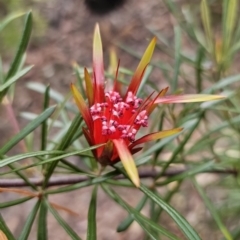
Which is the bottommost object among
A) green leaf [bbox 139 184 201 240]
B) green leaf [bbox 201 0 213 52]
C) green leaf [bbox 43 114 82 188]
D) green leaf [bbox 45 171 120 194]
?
green leaf [bbox 139 184 201 240]

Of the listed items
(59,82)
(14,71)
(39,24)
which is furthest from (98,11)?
(14,71)

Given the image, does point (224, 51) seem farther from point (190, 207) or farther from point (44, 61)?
point (44, 61)

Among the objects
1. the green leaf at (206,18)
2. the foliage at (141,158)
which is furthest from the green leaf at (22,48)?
the green leaf at (206,18)

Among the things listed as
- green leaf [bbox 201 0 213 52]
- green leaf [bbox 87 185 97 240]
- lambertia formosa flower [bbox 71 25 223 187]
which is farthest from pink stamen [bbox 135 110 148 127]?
green leaf [bbox 201 0 213 52]

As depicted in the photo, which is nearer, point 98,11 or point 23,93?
point 23,93

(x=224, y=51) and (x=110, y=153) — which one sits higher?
(x=224, y=51)

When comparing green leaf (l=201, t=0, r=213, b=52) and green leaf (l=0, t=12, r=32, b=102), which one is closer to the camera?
green leaf (l=0, t=12, r=32, b=102)

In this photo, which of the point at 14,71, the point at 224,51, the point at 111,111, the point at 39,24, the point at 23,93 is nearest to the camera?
the point at 111,111

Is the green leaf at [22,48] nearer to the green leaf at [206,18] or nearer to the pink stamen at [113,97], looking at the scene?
the pink stamen at [113,97]

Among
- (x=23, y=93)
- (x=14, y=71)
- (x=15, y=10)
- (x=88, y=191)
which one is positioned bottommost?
(x=14, y=71)

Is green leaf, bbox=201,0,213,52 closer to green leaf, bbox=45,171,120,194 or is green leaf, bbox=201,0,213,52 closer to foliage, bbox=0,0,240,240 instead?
foliage, bbox=0,0,240,240

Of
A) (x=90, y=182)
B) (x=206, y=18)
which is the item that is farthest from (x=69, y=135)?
(x=206, y=18)
